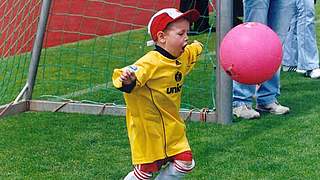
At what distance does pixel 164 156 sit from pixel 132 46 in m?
6.15

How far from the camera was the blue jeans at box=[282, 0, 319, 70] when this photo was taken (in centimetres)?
773

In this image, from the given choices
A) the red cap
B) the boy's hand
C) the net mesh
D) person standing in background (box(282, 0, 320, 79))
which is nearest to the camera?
the boy's hand

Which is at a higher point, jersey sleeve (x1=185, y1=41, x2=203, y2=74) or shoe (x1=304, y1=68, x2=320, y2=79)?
jersey sleeve (x1=185, y1=41, x2=203, y2=74)

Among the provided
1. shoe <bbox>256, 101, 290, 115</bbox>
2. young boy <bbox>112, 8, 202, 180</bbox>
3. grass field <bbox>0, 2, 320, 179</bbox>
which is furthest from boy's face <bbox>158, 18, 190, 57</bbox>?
shoe <bbox>256, 101, 290, 115</bbox>

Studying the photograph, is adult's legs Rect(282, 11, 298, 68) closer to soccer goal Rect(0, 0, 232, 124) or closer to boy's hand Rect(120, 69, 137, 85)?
soccer goal Rect(0, 0, 232, 124)

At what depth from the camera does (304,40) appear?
7980mm

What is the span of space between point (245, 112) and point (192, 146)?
0.95m

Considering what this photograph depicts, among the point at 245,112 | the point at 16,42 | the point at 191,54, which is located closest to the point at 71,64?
the point at 16,42

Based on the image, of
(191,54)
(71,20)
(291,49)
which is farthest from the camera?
(71,20)

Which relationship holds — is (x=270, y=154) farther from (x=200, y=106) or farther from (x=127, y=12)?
(x=127, y=12)

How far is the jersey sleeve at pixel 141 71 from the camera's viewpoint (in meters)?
3.61

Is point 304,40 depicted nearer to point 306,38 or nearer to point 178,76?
point 306,38

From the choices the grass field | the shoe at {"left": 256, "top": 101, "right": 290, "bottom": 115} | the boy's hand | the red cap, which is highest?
the red cap

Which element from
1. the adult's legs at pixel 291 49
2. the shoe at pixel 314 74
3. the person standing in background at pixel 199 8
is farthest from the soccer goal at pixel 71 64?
the shoe at pixel 314 74
